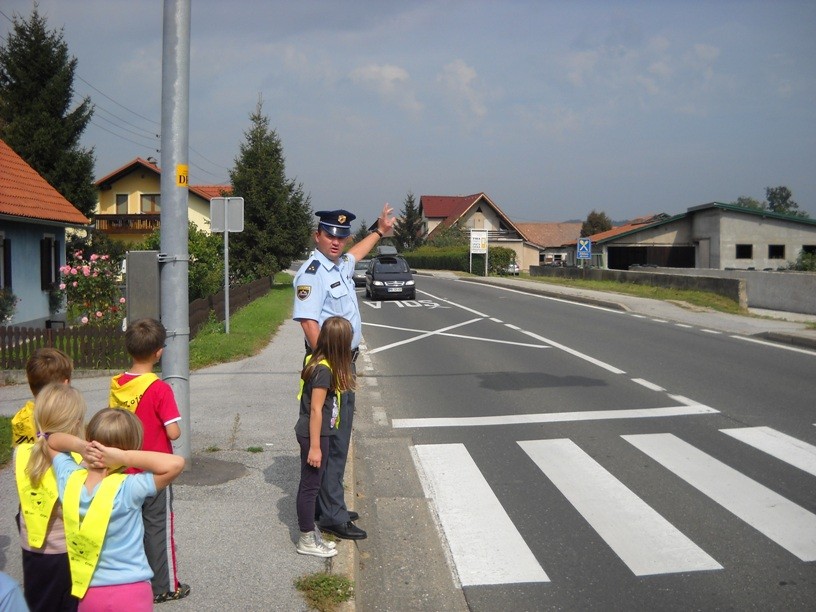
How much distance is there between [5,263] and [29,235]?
192 cm

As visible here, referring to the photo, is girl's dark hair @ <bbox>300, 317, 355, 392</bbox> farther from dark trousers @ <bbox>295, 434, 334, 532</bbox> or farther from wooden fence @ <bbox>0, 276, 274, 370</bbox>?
wooden fence @ <bbox>0, 276, 274, 370</bbox>

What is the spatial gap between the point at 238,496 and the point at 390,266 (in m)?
25.9

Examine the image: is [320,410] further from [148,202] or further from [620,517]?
[148,202]

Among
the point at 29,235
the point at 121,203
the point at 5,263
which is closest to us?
the point at 5,263

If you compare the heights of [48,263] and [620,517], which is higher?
[48,263]

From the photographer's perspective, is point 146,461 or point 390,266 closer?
point 146,461

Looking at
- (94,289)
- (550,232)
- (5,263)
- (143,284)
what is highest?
(550,232)

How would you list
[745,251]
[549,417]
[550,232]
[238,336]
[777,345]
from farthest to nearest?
[550,232] → [745,251] → [238,336] → [777,345] → [549,417]

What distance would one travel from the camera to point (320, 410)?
4.80m

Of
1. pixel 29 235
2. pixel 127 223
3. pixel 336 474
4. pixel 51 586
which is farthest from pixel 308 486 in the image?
pixel 127 223

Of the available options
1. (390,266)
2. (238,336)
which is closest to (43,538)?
(238,336)

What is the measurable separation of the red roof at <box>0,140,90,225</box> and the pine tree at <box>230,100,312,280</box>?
1281 centimetres

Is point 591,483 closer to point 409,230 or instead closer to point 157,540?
point 157,540

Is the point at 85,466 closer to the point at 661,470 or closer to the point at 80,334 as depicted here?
the point at 661,470
